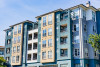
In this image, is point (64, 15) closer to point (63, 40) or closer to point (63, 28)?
point (63, 28)

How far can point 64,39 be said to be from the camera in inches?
1877

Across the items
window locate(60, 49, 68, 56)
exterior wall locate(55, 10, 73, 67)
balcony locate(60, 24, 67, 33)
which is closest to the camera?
exterior wall locate(55, 10, 73, 67)

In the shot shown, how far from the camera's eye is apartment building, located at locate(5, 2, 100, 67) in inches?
1738

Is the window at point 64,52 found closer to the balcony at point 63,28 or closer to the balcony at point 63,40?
the balcony at point 63,40

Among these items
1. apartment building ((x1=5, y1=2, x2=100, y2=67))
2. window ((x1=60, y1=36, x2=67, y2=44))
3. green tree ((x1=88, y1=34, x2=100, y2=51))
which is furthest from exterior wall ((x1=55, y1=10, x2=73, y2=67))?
green tree ((x1=88, y1=34, x2=100, y2=51))

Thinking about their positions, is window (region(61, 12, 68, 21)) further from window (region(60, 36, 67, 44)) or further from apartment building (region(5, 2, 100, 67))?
window (region(60, 36, 67, 44))

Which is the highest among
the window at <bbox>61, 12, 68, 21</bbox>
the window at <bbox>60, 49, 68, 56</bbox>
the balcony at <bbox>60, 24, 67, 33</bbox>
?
the window at <bbox>61, 12, 68, 21</bbox>

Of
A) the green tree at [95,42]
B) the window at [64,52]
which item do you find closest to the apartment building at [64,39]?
the window at [64,52]

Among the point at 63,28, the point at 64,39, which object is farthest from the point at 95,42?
the point at 63,28

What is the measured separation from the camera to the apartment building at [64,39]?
44156 millimetres

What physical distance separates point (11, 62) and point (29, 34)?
38.9 feet

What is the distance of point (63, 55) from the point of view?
46.0 m

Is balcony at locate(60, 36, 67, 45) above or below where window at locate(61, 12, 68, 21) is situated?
below

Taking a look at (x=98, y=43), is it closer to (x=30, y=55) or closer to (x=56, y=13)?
(x=56, y=13)
